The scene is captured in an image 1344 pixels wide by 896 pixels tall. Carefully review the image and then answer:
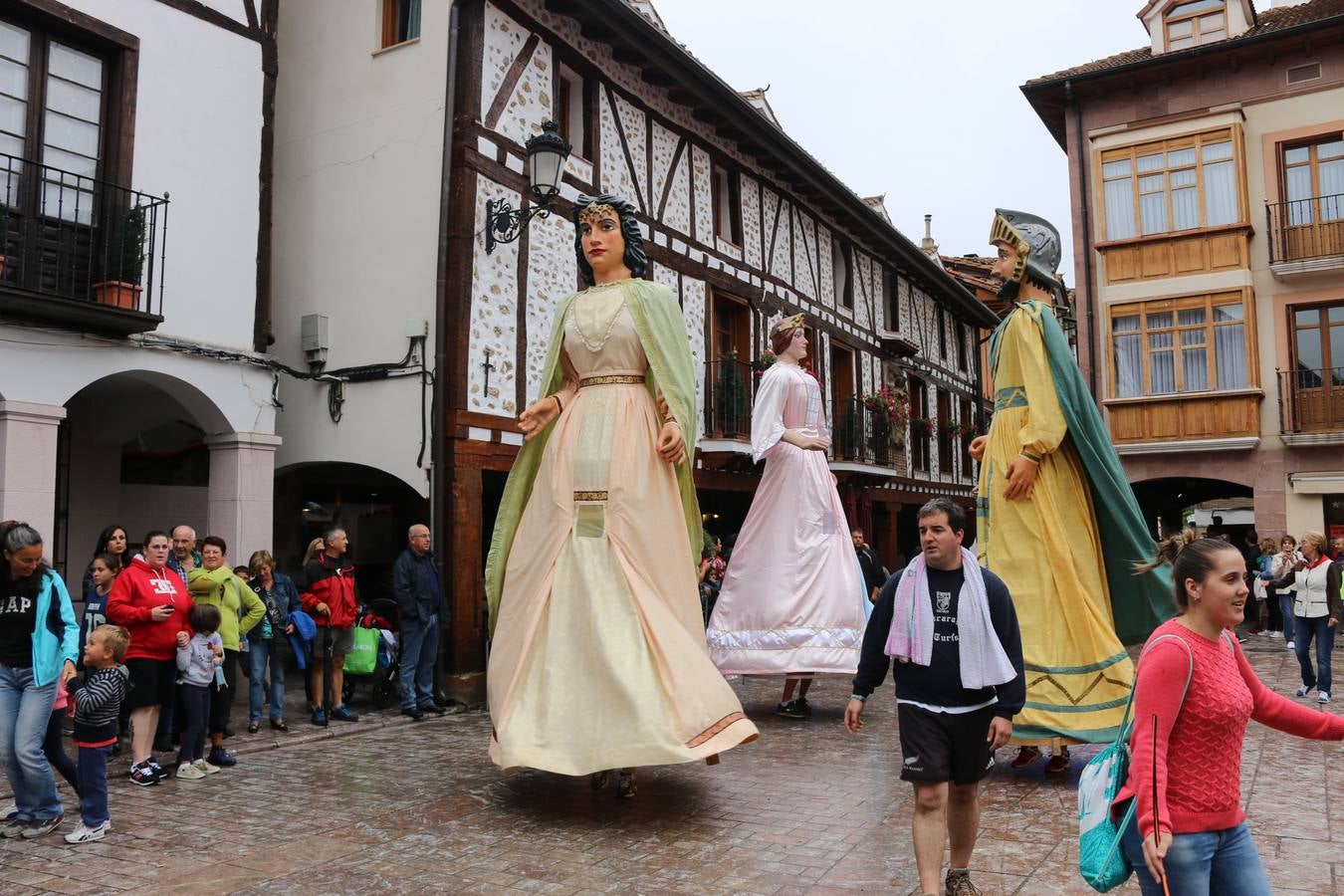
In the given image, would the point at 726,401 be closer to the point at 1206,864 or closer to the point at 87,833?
the point at 87,833

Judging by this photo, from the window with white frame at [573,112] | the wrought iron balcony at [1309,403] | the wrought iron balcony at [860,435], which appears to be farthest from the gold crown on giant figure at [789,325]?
the wrought iron balcony at [1309,403]

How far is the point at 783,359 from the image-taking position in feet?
25.2

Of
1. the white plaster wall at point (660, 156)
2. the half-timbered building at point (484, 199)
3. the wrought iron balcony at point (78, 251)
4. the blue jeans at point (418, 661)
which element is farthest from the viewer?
the white plaster wall at point (660, 156)

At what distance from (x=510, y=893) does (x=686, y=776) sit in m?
2.02

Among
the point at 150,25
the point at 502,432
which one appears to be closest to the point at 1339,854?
the point at 502,432

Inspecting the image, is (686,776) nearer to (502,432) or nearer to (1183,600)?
(1183,600)

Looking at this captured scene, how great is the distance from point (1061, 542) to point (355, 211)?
7842 mm

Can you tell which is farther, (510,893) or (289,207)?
(289,207)

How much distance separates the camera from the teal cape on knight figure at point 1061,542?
16.4 ft

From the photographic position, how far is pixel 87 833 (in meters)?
4.55

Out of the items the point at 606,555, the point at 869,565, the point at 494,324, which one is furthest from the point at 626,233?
the point at 869,565

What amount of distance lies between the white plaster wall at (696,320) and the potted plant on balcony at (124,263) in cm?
679

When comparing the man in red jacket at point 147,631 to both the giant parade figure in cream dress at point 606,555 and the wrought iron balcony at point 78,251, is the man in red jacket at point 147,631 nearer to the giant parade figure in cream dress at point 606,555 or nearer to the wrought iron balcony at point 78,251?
the giant parade figure in cream dress at point 606,555

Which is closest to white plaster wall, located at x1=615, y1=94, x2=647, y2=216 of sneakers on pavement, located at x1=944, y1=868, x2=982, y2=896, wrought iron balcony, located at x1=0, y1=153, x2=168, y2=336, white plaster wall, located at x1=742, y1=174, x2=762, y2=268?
white plaster wall, located at x1=742, y1=174, x2=762, y2=268
